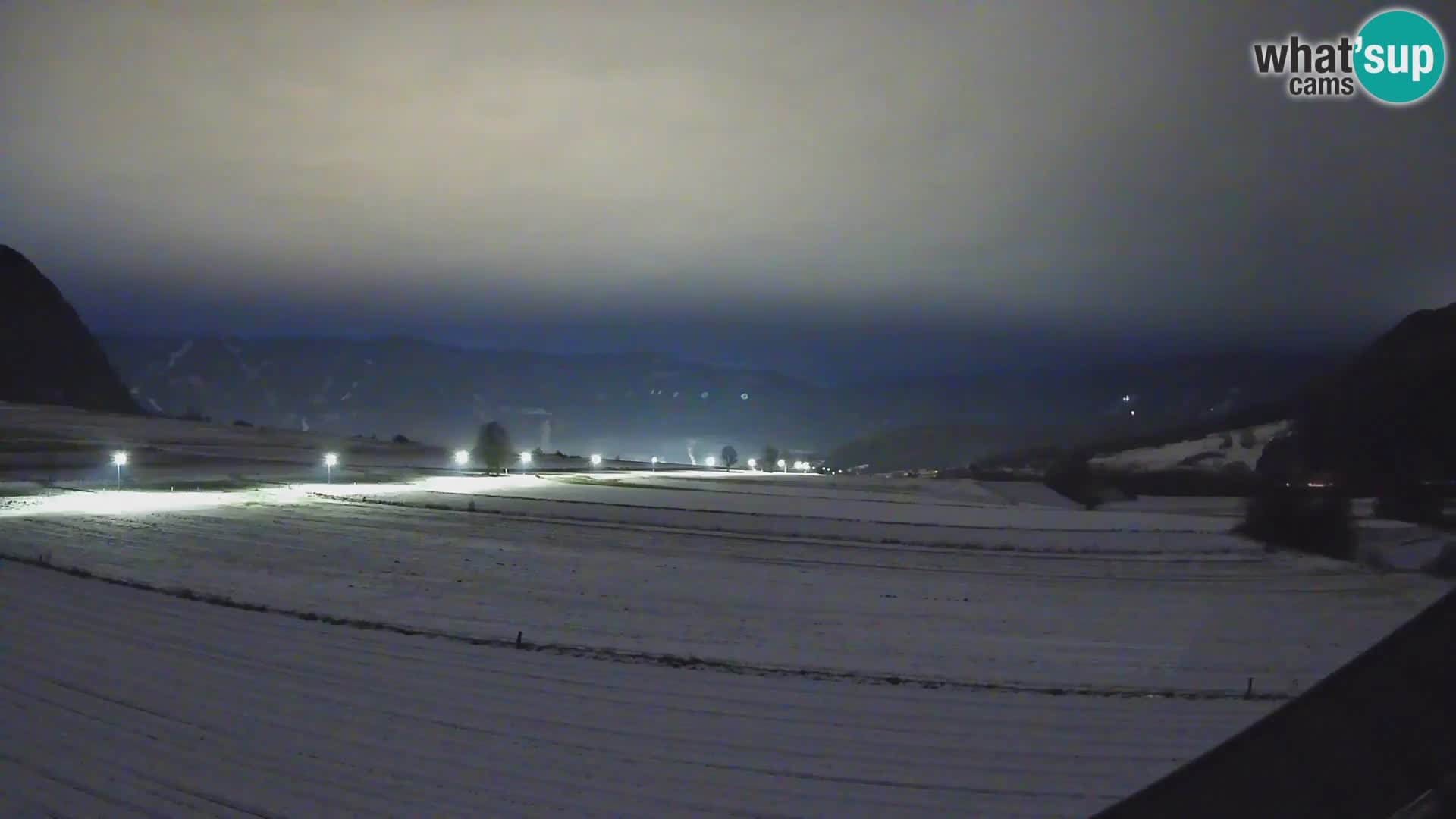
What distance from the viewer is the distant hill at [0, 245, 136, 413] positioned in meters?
124

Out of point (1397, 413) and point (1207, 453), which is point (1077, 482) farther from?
point (1397, 413)

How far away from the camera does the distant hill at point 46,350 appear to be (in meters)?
124

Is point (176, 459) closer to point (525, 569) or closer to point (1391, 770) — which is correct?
point (525, 569)

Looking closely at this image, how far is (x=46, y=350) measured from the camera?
433 ft

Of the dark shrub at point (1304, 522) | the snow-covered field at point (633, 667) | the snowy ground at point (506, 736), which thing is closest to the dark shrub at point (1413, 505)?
the dark shrub at point (1304, 522)

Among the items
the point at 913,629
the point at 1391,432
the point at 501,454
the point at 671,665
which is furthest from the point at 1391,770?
the point at 501,454

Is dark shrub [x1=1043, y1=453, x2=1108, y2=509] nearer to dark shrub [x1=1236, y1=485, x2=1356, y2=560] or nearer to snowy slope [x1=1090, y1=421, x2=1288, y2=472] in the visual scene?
snowy slope [x1=1090, y1=421, x2=1288, y2=472]

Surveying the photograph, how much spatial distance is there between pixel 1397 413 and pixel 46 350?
161 m

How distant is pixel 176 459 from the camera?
5825cm

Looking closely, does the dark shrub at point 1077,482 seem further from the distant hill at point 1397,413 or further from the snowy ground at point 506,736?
the snowy ground at point 506,736

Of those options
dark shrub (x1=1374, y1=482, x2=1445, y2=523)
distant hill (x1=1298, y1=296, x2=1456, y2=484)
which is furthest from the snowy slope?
dark shrub (x1=1374, y1=482, x2=1445, y2=523)

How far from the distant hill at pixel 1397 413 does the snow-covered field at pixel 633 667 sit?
358 inches

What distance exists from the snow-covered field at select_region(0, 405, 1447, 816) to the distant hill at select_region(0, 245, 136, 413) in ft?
401

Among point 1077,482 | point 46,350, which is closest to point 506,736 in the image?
point 1077,482
